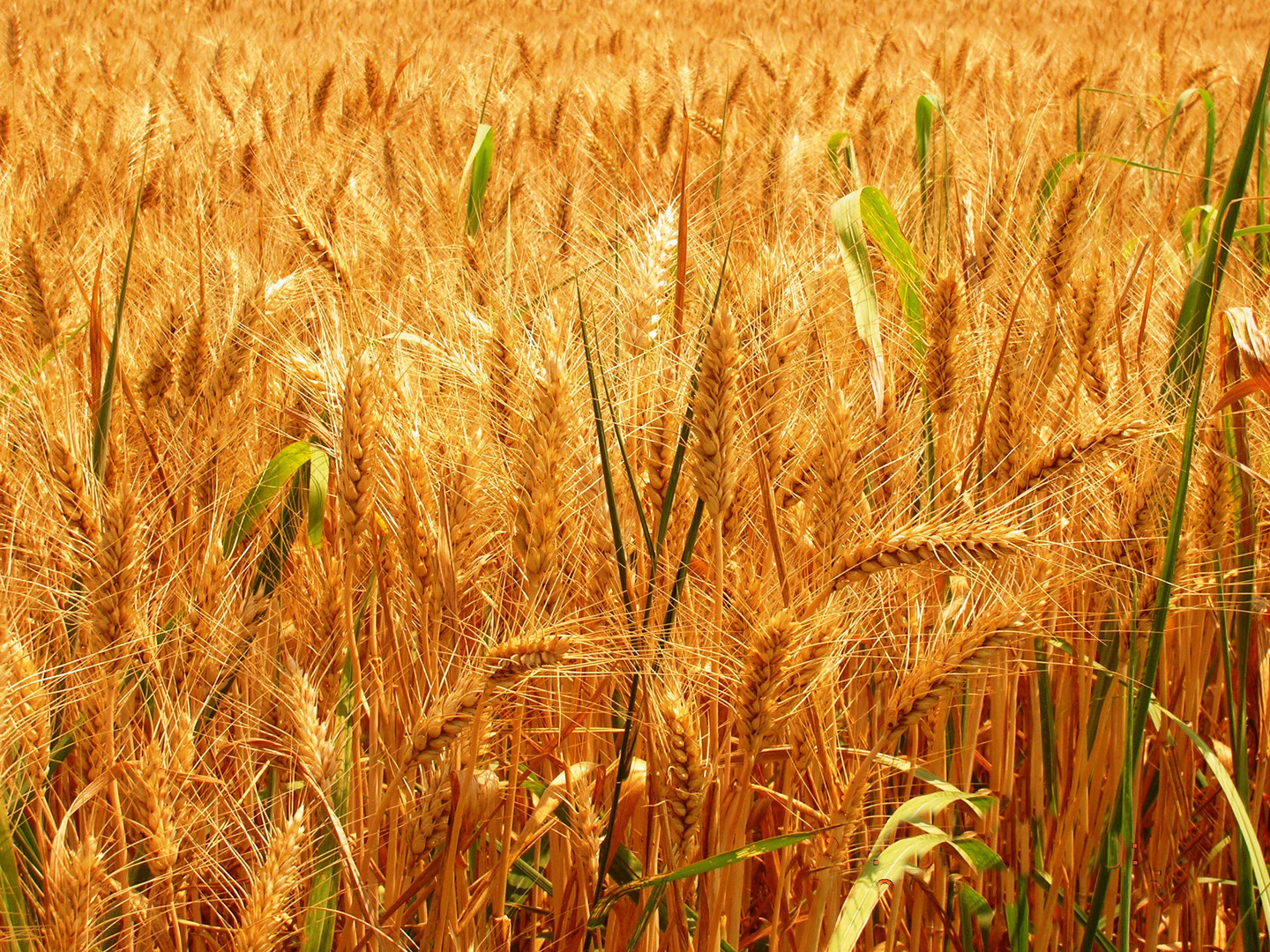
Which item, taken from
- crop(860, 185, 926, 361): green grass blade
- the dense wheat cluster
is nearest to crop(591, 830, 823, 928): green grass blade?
the dense wheat cluster

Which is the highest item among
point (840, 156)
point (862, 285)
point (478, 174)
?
point (840, 156)

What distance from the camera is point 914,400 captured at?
1077mm

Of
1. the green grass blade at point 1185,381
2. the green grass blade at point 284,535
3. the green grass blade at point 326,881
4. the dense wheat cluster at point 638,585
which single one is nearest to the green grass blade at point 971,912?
the dense wheat cluster at point 638,585

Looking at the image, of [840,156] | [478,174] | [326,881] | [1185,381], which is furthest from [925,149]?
[326,881]

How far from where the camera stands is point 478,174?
1.70 meters

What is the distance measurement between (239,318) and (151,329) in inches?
4.4

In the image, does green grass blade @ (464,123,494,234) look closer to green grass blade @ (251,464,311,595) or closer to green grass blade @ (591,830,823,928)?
green grass blade @ (251,464,311,595)

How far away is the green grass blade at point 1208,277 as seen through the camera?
0.93m

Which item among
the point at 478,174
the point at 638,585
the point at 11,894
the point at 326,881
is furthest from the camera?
the point at 478,174

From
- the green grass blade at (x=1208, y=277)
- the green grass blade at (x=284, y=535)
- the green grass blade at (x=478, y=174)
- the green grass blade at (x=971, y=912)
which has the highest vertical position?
the green grass blade at (x=478, y=174)

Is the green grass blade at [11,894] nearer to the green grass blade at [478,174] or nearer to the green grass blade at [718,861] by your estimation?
the green grass blade at [718,861]

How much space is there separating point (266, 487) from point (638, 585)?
366 millimetres

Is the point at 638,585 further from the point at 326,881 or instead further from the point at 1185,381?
the point at 1185,381

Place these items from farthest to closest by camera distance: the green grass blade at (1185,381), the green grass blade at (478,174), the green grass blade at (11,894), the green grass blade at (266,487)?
the green grass blade at (478,174) < the green grass blade at (266,487) < the green grass blade at (1185,381) < the green grass blade at (11,894)
